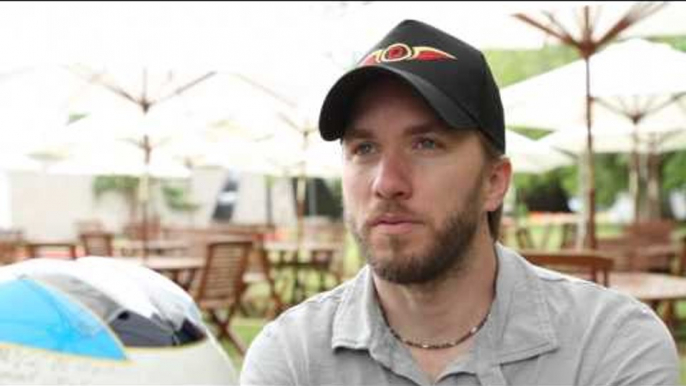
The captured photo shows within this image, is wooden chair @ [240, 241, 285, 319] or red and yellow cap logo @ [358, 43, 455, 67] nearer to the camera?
red and yellow cap logo @ [358, 43, 455, 67]

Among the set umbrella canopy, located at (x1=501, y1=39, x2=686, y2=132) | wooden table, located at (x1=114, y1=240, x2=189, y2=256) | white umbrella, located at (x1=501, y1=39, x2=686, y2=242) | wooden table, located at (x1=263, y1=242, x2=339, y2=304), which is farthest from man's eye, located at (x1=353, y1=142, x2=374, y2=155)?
wooden table, located at (x1=114, y1=240, x2=189, y2=256)

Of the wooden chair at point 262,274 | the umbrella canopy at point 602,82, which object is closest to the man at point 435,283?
the umbrella canopy at point 602,82

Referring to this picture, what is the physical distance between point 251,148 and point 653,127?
5.13 m

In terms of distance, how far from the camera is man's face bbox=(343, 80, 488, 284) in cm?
156

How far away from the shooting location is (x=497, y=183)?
5.68 ft

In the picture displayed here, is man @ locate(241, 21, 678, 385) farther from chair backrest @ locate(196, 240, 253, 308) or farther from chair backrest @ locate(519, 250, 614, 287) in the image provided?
chair backrest @ locate(196, 240, 253, 308)

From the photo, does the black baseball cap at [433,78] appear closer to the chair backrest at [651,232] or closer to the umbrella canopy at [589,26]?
the umbrella canopy at [589,26]

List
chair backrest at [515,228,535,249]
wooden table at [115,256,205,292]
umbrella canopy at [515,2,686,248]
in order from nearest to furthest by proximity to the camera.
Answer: umbrella canopy at [515,2,686,248], wooden table at [115,256,205,292], chair backrest at [515,228,535,249]

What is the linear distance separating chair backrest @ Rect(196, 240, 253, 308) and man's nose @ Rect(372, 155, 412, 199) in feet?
19.5

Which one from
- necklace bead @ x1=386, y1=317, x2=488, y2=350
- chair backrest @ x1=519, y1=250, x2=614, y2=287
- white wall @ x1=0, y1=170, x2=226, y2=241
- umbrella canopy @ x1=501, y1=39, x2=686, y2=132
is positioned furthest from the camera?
white wall @ x1=0, y1=170, x2=226, y2=241

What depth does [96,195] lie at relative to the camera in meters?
33.5

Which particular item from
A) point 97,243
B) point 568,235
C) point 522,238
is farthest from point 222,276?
point 568,235

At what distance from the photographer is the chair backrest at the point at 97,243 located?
1020 centimetres

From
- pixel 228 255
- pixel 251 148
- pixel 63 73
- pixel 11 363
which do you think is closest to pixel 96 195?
pixel 251 148
